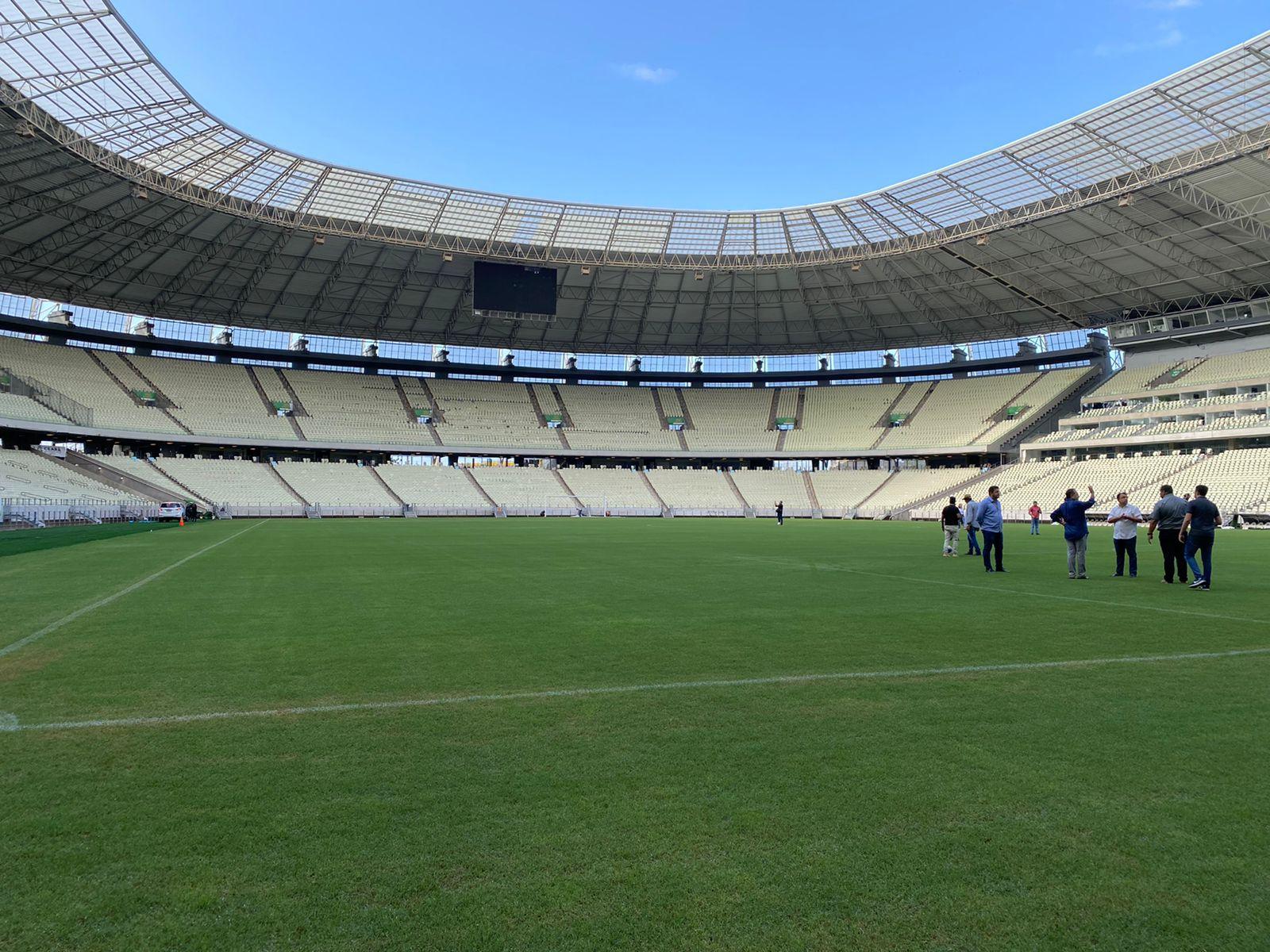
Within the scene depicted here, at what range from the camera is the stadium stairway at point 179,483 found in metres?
53.6

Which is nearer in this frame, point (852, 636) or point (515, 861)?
point (515, 861)

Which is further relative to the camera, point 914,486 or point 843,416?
point 843,416

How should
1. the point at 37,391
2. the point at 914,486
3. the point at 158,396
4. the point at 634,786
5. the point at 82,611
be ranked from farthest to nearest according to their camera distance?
the point at 914,486 < the point at 158,396 < the point at 37,391 < the point at 82,611 < the point at 634,786

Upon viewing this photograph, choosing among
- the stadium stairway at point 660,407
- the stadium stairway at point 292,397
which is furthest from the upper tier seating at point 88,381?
the stadium stairway at point 660,407

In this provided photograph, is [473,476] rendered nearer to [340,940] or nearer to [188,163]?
[188,163]

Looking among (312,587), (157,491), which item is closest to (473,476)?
(157,491)

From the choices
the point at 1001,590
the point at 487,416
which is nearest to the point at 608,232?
the point at 487,416

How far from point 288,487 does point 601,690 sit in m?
59.2

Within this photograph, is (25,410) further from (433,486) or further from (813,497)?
(813,497)

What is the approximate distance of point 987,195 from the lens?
4391cm

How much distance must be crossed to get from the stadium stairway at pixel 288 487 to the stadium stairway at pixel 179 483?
5866 mm

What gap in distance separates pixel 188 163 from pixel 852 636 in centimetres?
4536

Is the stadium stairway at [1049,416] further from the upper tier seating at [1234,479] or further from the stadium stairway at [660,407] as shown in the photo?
the stadium stairway at [660,407]

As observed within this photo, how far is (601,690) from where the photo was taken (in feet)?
19.7
